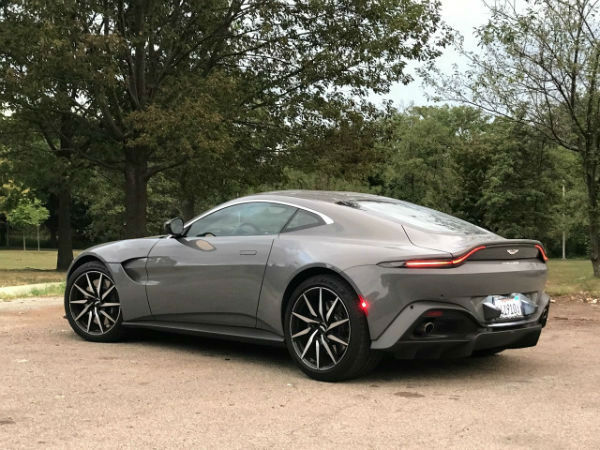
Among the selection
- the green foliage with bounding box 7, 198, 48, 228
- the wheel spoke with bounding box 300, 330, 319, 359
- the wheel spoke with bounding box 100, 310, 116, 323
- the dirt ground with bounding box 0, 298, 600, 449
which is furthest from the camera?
the green foliage with bounding box 7, 198, 48, 228

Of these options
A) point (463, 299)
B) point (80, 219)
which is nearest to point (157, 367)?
point (463, 299)

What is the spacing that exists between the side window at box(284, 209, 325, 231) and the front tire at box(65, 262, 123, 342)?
6.61ft

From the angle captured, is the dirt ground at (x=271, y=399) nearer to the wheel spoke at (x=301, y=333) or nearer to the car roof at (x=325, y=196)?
the wheel spoke at (x=301, y=333)

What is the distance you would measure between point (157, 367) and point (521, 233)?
1828 inches

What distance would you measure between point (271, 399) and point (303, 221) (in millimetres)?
1540

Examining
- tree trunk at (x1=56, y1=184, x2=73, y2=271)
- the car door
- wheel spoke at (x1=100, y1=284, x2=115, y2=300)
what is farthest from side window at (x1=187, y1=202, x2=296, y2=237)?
tree trunk at (x1=56, y1=184, x2=73, y2=271)

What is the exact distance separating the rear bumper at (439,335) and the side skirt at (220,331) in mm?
963

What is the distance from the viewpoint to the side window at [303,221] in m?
5.49

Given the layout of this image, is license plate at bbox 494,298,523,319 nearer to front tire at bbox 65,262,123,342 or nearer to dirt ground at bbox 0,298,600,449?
dirt ground at bbox 0,298,600,449

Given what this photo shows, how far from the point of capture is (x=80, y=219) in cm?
7919

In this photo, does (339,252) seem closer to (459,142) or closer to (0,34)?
(0,34)

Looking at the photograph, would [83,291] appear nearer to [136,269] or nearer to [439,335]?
[136,269]

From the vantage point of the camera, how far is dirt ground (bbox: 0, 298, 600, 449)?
370cm

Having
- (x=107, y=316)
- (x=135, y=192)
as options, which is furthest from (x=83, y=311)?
(x=135, y=192)
